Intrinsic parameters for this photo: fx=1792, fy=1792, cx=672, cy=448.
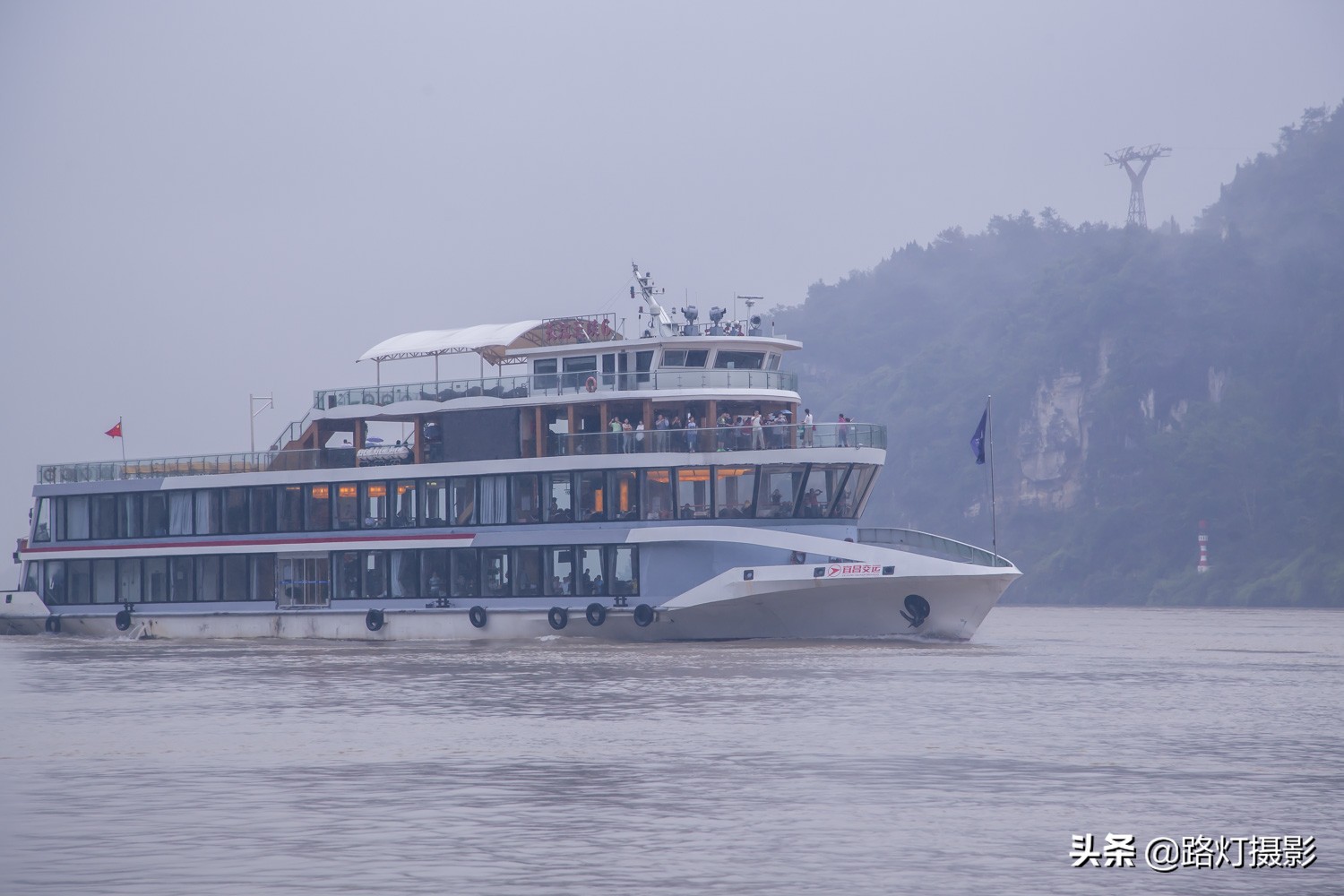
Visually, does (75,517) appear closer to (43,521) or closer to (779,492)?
(43,521)

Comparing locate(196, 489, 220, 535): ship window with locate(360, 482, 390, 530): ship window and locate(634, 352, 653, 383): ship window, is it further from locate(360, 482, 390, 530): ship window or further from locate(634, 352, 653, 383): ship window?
locate(634, 352, 653, 383): ship window

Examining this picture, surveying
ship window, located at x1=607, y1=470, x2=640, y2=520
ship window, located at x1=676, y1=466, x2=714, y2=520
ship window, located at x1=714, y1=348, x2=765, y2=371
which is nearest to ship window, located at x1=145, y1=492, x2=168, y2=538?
ship window, located at x1=607, y1=470, x2=640, y2=520

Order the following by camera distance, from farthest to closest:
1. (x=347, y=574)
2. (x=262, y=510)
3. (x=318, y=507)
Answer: (x=262, y=510)
(x=318, y=507)
(x=347, y=574)

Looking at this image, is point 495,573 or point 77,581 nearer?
point 495,573

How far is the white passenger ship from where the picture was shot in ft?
151

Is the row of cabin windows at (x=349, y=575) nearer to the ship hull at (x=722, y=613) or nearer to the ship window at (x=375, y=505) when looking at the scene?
the ship hull at (x=722, y=613)

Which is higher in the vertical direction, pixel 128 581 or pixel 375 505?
pixel 375 505

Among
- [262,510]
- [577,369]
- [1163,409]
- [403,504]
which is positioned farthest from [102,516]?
[1163,409]

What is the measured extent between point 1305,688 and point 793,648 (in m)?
13.2

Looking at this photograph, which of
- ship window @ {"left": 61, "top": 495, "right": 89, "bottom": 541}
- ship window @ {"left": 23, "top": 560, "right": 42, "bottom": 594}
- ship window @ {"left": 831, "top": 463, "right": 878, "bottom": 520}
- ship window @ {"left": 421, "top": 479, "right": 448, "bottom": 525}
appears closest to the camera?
ship window @ {"left": 831, "top": 463, "right": 878, "bottom": 520}

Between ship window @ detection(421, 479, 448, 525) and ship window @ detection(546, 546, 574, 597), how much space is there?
4300mm

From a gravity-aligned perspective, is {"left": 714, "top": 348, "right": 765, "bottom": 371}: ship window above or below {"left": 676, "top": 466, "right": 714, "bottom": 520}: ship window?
above

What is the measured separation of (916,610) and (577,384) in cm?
1212

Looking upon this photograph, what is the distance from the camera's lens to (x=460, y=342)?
5559 cm
